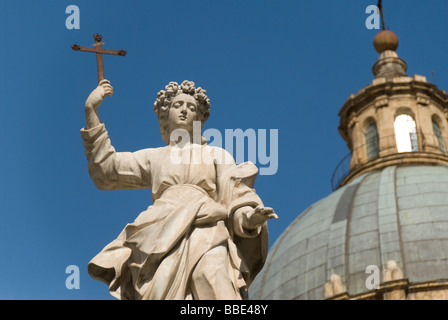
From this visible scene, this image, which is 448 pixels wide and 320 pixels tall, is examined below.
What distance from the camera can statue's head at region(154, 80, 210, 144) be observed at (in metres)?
14.9

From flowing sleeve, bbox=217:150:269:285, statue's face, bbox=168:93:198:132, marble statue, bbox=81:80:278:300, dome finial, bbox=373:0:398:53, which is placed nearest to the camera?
marble statue, bbox=81:80:278:300

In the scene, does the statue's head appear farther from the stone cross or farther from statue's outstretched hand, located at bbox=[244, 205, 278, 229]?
statue's outstretched hand, located at bbox=[244, 205, 278, 229]

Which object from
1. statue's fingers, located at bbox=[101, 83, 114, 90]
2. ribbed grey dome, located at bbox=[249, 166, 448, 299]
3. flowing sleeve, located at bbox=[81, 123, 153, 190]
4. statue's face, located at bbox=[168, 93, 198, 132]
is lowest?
flowing sleeve, located at bbox=[81, 123, 153, 190]

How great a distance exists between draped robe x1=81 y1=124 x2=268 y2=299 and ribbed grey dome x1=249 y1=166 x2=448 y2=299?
155 ft

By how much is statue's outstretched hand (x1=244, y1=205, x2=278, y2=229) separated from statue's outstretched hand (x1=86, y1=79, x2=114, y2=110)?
83.2 inches

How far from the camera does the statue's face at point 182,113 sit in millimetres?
14867

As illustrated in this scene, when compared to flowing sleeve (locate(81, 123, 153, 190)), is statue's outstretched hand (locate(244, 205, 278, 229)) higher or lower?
lower

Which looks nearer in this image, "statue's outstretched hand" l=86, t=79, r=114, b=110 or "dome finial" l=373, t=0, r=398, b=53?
"statue's outstretched hand" l=86, t=79, r=114, b=110

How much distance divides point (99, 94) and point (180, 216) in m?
1.71

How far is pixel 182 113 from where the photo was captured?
14.9m

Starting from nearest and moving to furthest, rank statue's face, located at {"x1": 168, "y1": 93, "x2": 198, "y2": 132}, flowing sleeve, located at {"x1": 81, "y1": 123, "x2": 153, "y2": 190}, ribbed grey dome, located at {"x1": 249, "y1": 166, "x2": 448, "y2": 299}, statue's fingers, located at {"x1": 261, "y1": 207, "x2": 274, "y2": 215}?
1. statue's fingers, located at {"x1": 261, "y1": 207, "x2": 274, "y2": 215}
2. flowing sleeve, located at {"x1": 81, "y1": 123, "x2": 153, "y2": 190}
3. statue's face, located at {"x1": 168, "y1": 93, "x2": 198, "y2": 132}
4. ribbed grey dome, located at {"x1": 249, "y1": 166, "x2": 448, "y2": 299}

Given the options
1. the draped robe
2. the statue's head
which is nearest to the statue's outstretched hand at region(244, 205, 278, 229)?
the draped robe

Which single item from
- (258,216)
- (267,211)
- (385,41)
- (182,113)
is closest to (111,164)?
(182,113)
